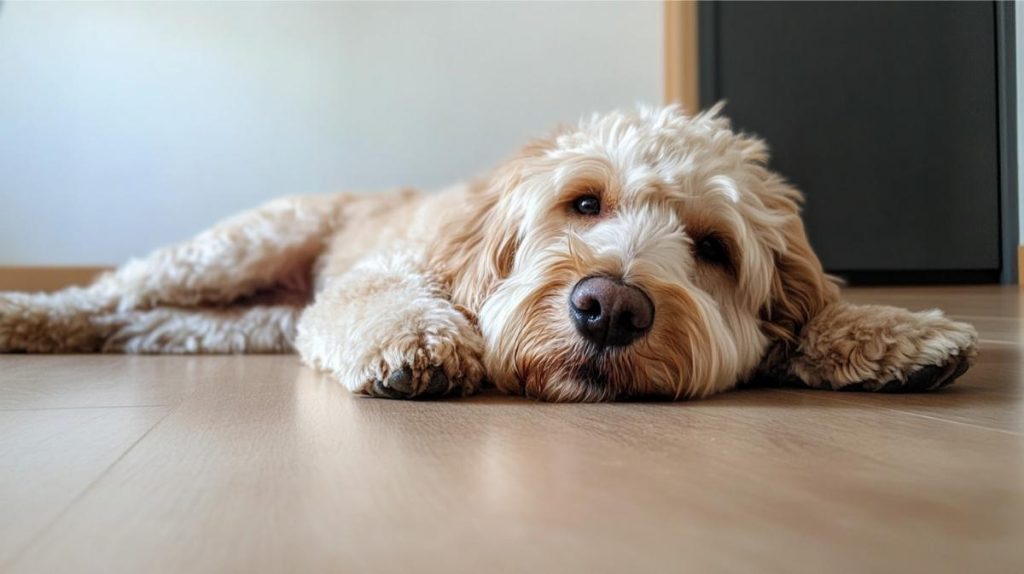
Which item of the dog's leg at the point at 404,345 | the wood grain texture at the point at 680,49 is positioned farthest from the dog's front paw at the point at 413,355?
the wood grain texture at the point at 680,49

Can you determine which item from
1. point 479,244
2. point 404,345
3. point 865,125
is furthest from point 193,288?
point 865,125

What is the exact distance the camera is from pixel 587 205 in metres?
2.03

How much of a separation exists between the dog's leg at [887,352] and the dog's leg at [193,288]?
1927 millimetres

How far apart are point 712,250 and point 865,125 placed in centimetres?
417

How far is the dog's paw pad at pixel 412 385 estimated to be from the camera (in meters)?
1.69

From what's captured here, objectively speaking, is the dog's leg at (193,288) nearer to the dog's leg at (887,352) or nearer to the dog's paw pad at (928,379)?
the dog's leg at (887,352)

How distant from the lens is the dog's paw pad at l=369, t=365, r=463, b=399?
1694mm

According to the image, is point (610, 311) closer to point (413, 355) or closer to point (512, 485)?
point (413, 355)

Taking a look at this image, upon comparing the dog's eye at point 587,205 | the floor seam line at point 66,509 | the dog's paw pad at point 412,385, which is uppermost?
the dog's eye at point 587,205

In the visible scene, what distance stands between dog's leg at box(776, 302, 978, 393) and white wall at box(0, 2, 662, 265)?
3.46 m

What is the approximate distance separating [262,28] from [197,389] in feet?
11.7

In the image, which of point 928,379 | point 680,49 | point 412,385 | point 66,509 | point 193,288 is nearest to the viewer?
point 66,509

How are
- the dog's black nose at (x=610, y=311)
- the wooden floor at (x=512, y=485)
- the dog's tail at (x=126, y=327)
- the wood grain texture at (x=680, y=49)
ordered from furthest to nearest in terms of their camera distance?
the wood grain texture at (x=680, y=49)
the dog's tail at (x=126, y=327)
the dog's black nose at (x=610, y=311)
the wooden floor at (x=512, y=485)

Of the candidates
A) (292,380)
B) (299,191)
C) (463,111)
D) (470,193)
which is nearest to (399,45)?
(463,111)
